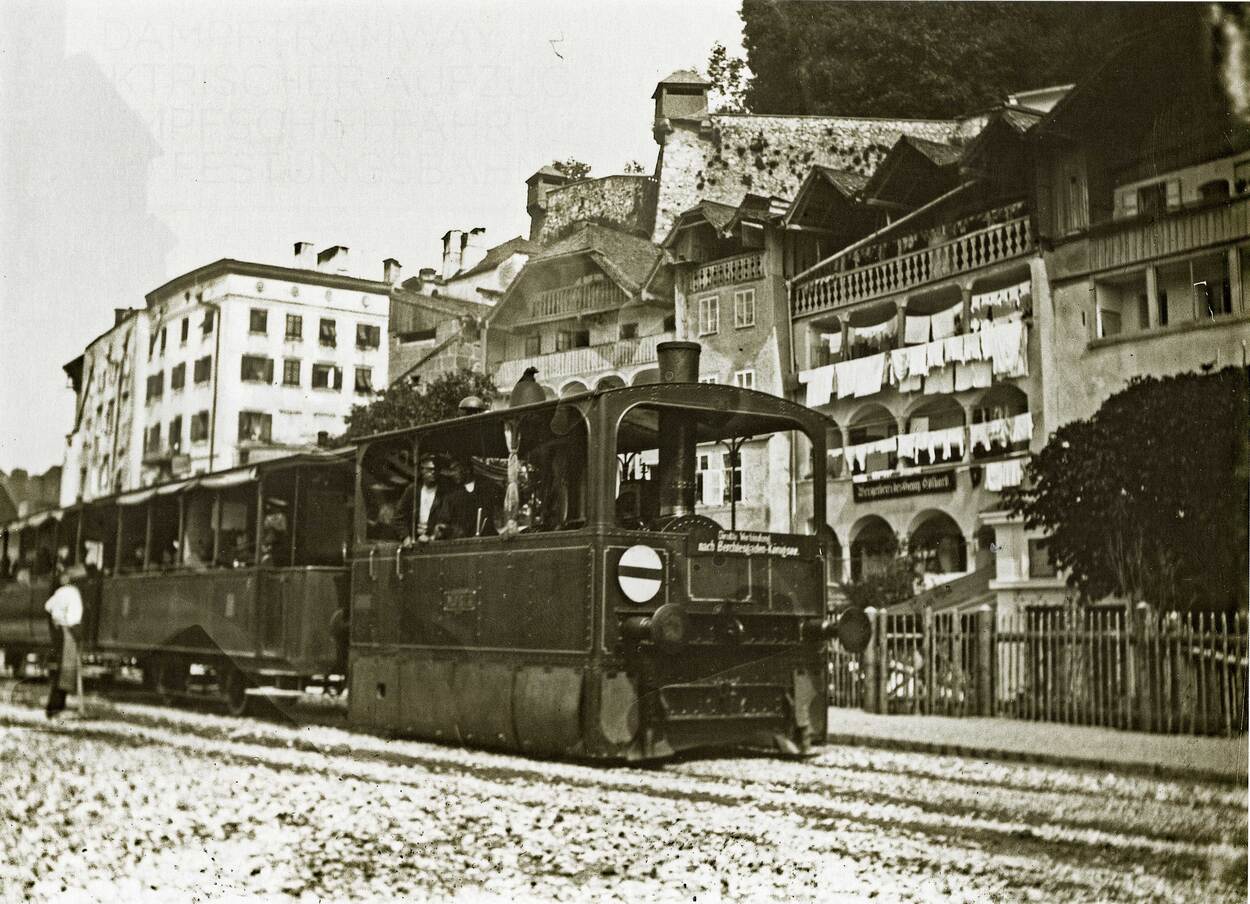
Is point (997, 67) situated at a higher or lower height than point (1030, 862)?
higher

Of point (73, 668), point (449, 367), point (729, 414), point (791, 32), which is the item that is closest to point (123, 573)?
point (73, 668)

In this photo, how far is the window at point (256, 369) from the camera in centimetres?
849

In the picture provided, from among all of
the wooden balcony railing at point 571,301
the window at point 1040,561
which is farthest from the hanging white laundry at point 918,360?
the wooden balcony railing at point 571,301

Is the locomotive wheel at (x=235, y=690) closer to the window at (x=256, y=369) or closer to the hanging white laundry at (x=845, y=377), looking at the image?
the window at (x=256, y=369)

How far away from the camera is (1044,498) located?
400 inches

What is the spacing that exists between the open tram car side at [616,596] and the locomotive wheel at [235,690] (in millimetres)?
2871

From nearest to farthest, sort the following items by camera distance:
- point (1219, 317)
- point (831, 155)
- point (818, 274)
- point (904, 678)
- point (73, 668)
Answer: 1. point (1219, 317)
2. point (831, 155)
3. point (818, 274)
4. point (73, 668)
5. point (904, 678)

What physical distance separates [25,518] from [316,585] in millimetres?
2256

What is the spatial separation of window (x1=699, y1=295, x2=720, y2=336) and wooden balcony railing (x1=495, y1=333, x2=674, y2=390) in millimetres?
271

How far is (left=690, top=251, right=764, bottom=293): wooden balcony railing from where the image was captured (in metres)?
9.16

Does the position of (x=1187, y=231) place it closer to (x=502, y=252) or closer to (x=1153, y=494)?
(x=1153, y=494)

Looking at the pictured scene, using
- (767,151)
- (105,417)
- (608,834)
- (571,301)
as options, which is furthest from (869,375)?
Result: (105,417)

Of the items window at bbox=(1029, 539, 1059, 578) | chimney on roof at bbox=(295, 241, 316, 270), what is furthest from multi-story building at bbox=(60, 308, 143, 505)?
window at bbox=(1029, 539, 1059, 578)

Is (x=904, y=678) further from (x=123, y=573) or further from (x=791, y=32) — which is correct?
(x=123, y=573)
